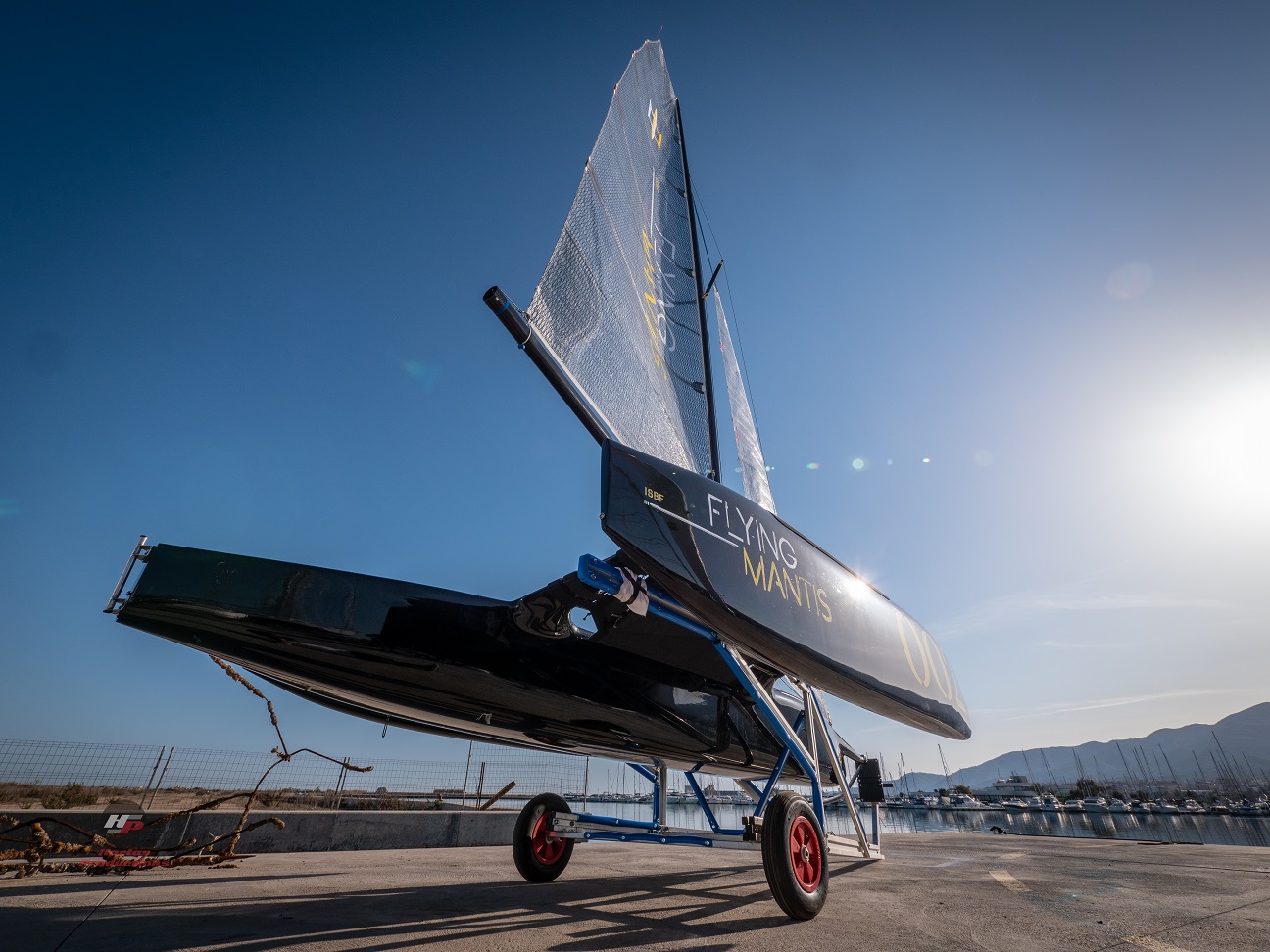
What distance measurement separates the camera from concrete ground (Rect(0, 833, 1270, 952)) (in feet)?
7.37

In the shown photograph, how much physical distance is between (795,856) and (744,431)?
Answer: 529 centimetres

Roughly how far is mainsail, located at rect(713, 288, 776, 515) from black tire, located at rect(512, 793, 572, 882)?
4172 mm

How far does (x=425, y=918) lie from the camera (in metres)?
2.64

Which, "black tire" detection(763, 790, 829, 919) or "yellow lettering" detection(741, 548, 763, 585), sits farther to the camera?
"yellow lettering" detection(741, 548, 763, 585)

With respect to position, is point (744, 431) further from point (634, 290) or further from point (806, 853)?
point (806, 853)

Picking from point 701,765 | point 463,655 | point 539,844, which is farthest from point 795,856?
point 463,655

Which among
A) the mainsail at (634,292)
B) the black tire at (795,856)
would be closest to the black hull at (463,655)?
the black tire at (795,856)

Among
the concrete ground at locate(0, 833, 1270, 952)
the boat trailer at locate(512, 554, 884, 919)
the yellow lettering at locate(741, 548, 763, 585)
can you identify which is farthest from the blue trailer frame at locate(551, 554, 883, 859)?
the yellow lettering at locate(741, 548, 763, 585)

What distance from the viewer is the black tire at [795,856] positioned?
2.85 m

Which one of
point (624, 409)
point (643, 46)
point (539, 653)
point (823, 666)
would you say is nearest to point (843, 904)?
point (823, 666)

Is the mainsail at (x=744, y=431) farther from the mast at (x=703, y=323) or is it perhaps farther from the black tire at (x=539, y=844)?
the black tire at (x=539, y=844)

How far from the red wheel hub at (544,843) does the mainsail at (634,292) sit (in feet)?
9.23

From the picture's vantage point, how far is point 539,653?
3.54 metres

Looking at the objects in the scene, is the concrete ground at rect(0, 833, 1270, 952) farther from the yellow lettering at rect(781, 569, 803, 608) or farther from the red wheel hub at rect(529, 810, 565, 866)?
the yellow lettering at rect(781, 569, 803, 608)
